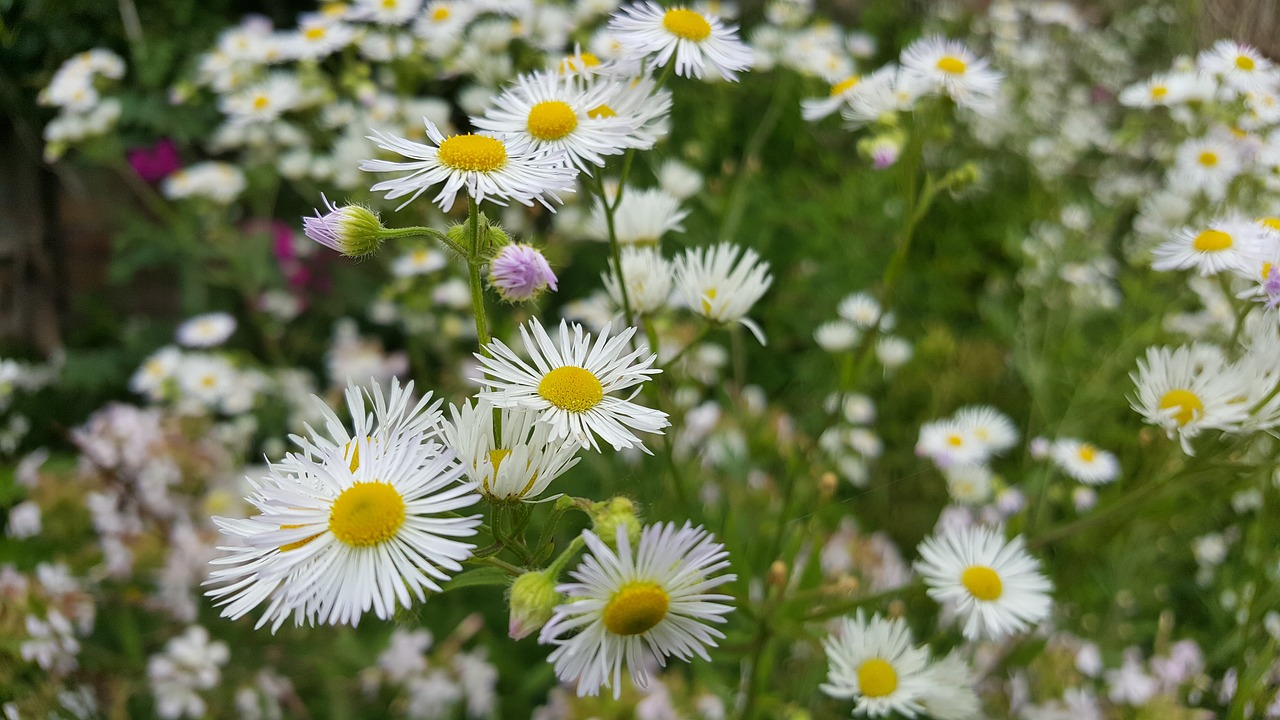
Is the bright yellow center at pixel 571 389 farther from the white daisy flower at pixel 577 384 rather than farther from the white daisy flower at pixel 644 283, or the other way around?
the white daisy flower at pixel 644 283

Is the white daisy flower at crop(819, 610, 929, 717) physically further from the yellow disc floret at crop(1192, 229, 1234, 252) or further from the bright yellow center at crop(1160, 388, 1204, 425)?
the yellow disc floret at crop(1192, 229, 1234, 252)

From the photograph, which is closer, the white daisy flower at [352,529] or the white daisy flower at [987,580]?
the white daisy flower at [352,529]

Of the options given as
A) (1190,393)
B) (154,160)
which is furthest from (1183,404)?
(154,160)

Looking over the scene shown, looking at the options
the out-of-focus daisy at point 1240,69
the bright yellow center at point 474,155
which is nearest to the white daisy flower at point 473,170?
the bright yellow center at point 474,155

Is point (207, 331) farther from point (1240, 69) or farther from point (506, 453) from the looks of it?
point (1240, 69)

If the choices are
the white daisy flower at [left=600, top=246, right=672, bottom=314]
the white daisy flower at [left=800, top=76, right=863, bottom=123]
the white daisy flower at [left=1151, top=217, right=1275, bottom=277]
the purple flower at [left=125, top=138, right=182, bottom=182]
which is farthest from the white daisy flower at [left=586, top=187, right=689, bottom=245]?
the purple flower at [left=125, top=138, right=182, bottom=182]
